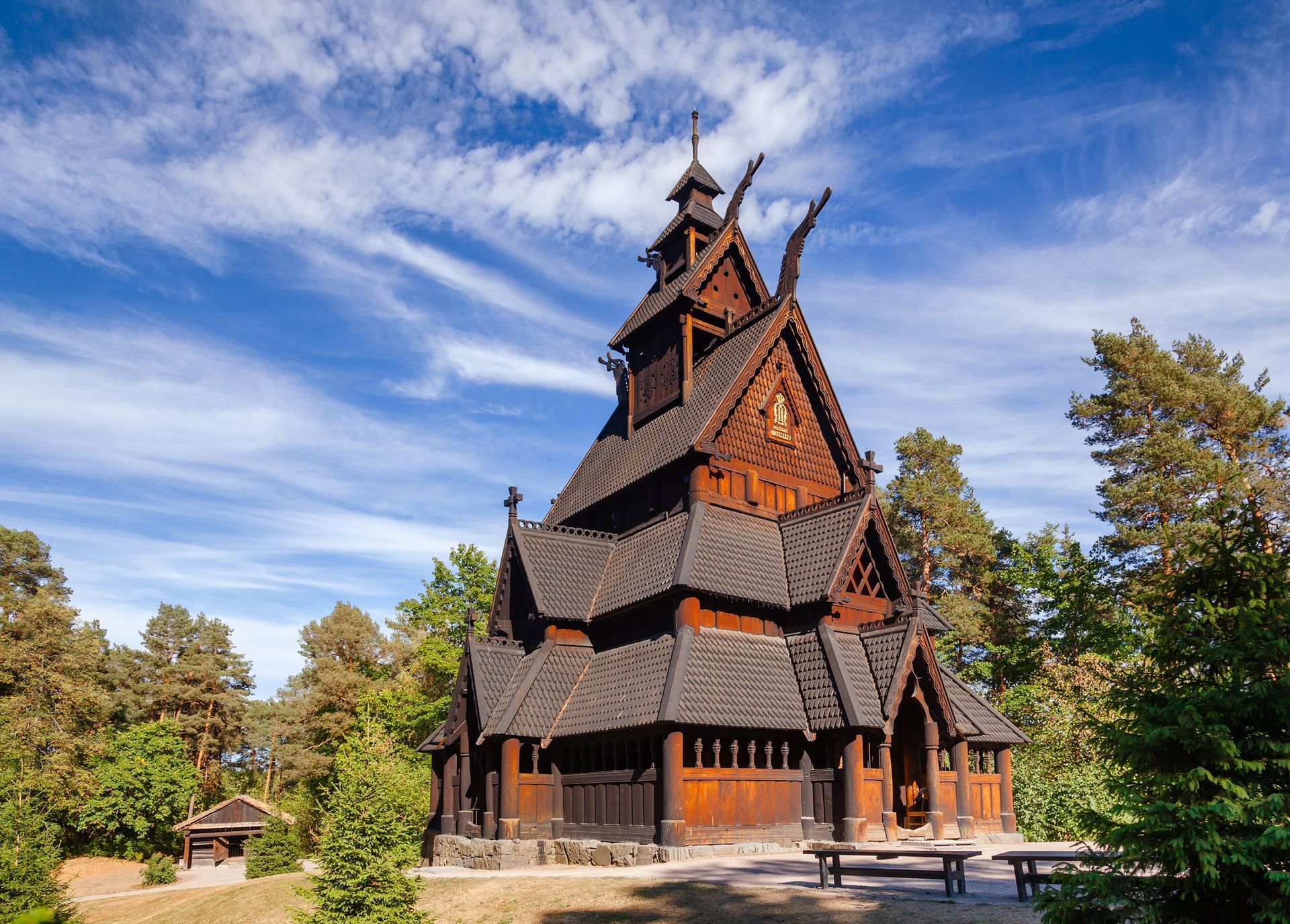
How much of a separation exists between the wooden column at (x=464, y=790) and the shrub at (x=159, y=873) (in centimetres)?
2696

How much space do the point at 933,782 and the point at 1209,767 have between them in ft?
49.0

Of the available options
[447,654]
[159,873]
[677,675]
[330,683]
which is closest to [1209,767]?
[677,675]

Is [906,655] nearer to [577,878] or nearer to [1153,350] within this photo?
[577,878]

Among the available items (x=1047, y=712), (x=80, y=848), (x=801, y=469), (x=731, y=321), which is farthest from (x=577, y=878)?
(x=80, y=848)

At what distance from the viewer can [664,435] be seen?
1106 inches

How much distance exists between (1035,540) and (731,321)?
2473 cm

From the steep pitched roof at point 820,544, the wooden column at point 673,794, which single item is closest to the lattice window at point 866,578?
the steep pitched roof at point 820,544

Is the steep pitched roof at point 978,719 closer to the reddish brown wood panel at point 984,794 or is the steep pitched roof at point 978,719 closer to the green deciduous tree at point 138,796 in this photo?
the reddish brown wood panel at point 984,794

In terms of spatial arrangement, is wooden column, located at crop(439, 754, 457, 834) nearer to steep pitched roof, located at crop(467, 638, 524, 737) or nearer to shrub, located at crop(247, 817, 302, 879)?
steep pitched roof, located at crop(467, 638, 524, 737)

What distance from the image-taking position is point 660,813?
68.2ft

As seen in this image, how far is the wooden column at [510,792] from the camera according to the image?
23.2 meters

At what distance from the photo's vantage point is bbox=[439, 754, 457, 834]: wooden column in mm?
26328

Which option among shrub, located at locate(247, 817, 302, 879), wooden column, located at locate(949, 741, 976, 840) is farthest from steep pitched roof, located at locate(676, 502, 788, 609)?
Result: shrub, located at locate(247, 817, 302, 879)

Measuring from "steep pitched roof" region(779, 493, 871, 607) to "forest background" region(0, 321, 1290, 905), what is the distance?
24.2 feet
